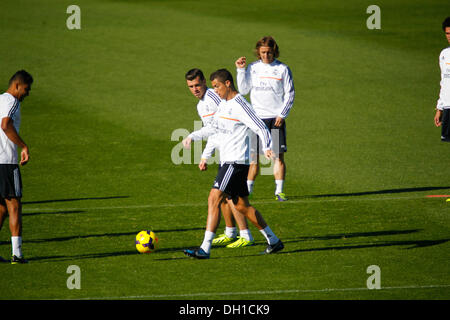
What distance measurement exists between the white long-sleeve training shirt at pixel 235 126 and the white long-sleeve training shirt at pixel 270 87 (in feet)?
12.8

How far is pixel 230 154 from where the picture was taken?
10680 mm

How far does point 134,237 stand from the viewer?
40.2 ft

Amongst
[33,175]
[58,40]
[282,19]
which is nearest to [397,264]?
[33,175]

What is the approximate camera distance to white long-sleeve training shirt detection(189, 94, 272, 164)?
10.5 metres

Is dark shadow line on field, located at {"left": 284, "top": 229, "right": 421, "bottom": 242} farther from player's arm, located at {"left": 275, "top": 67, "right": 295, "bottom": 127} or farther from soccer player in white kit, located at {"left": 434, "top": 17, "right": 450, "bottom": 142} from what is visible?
player's arm, located at {"left": 275, "top": 67, "right": 295, "bottom": 127}

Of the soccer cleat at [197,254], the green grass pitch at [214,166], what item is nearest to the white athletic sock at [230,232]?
the green grass pitch at [214,166]

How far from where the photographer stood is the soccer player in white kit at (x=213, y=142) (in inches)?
449

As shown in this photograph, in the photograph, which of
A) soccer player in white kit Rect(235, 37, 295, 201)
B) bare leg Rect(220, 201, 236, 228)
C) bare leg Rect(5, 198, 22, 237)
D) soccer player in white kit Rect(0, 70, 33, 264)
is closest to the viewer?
soccer player in white kit Rect(0, 70, 33, 264)

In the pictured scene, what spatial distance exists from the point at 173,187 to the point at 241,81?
327 cm

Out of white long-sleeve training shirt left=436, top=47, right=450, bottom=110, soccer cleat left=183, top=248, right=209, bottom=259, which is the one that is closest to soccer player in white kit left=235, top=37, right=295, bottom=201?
white long-sleeve training shirt left=436, top=47, right=450, bottom=110

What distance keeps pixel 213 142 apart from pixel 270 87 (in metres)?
3.74

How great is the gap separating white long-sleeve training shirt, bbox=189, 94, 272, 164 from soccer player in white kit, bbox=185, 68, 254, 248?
428 millimetres

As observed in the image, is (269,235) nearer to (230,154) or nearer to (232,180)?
(232,180)

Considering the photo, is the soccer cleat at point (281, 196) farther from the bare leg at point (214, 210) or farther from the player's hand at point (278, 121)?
the bare leg at point (214, 210)
